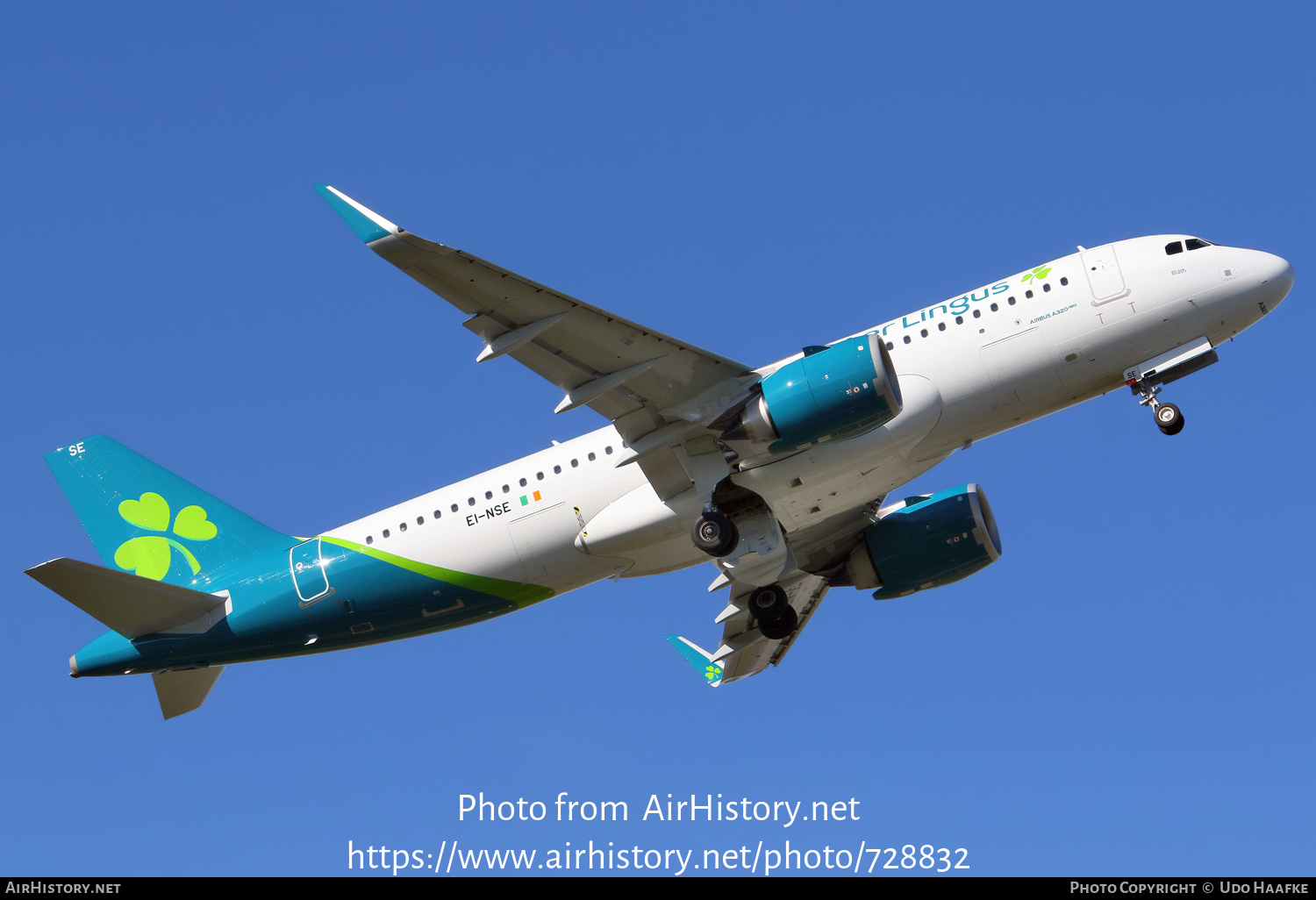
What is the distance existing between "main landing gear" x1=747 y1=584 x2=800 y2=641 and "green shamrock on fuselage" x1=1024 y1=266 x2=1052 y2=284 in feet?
32.3

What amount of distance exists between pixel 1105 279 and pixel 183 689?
23703 millimetres

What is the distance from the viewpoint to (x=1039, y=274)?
28016mm

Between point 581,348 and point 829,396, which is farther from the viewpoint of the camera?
point 581,348

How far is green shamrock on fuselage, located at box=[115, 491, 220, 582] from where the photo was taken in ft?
104

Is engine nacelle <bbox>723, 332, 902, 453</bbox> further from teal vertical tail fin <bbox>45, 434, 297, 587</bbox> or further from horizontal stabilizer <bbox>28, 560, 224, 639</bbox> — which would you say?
horizontal stabilizer <bbox>28, 560, 224, 639</bbox>

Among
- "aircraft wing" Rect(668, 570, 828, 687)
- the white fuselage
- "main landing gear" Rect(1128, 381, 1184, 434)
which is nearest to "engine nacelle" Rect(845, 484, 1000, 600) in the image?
"aircraft wing" Rect(668, 570, 828, 687)

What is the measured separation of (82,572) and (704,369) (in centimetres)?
1407

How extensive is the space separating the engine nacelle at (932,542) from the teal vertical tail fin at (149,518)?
49.3 feet

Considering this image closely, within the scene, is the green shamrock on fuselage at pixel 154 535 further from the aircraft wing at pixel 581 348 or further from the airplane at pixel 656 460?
the aircraft wing at pixel 581 348

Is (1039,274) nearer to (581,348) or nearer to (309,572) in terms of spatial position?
(581,348)

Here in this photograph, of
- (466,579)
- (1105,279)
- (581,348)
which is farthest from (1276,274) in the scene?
(466,579)

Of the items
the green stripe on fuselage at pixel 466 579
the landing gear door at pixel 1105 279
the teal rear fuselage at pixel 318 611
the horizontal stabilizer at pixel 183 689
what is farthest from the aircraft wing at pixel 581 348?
the horizontal stabilizer at pixel 183 689

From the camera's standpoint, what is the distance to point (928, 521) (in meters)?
33.0

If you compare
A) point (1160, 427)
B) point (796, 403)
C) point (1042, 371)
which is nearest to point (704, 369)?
point (796, 403)
